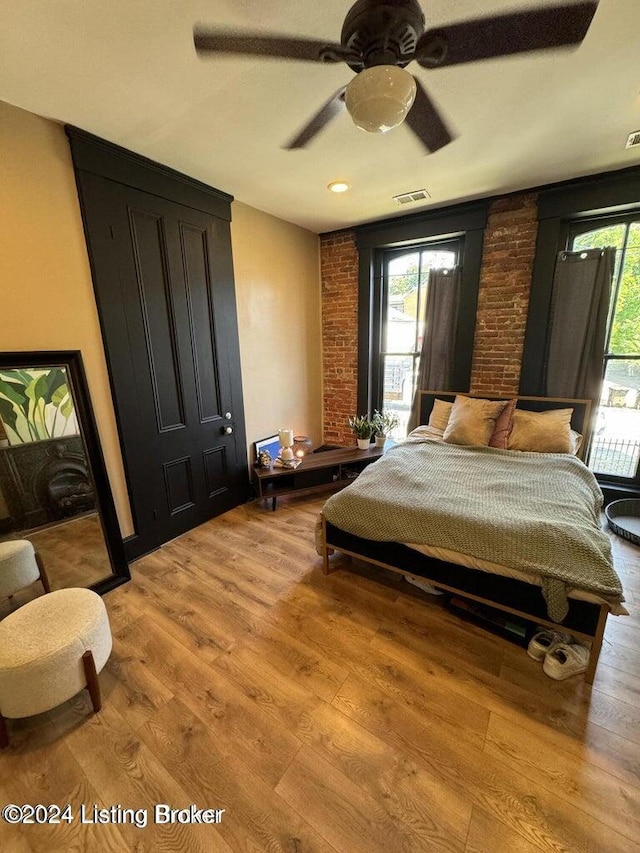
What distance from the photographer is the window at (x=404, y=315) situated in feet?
11.5

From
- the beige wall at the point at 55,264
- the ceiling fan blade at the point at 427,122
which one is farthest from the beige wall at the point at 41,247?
the ceiling fan blade at the point at 427,122

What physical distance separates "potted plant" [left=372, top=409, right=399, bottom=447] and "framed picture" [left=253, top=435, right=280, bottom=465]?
42.9 inches

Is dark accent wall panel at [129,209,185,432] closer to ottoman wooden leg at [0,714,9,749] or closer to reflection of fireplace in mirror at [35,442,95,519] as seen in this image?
reflection of fireplace in mirror at [35,442,95,519]

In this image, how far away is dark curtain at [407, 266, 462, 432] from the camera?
10.9 feet

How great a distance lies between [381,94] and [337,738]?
2339 mm

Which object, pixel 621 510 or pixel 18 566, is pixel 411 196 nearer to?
pixel 621 510

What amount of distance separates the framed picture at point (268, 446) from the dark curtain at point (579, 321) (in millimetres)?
2715

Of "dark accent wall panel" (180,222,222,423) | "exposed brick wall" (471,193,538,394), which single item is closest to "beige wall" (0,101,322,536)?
"dark accent wall panel" (180,222,222,423)

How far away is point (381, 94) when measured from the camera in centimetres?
106

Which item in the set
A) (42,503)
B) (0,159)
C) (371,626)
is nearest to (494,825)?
(371,626)

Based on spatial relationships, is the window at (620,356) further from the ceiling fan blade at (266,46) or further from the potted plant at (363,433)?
the ceiling fan blade at (266,46)

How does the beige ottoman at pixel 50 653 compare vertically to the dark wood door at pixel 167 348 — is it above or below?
below

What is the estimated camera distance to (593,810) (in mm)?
1102

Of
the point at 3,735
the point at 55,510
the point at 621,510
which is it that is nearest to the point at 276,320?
the point at 55,510
